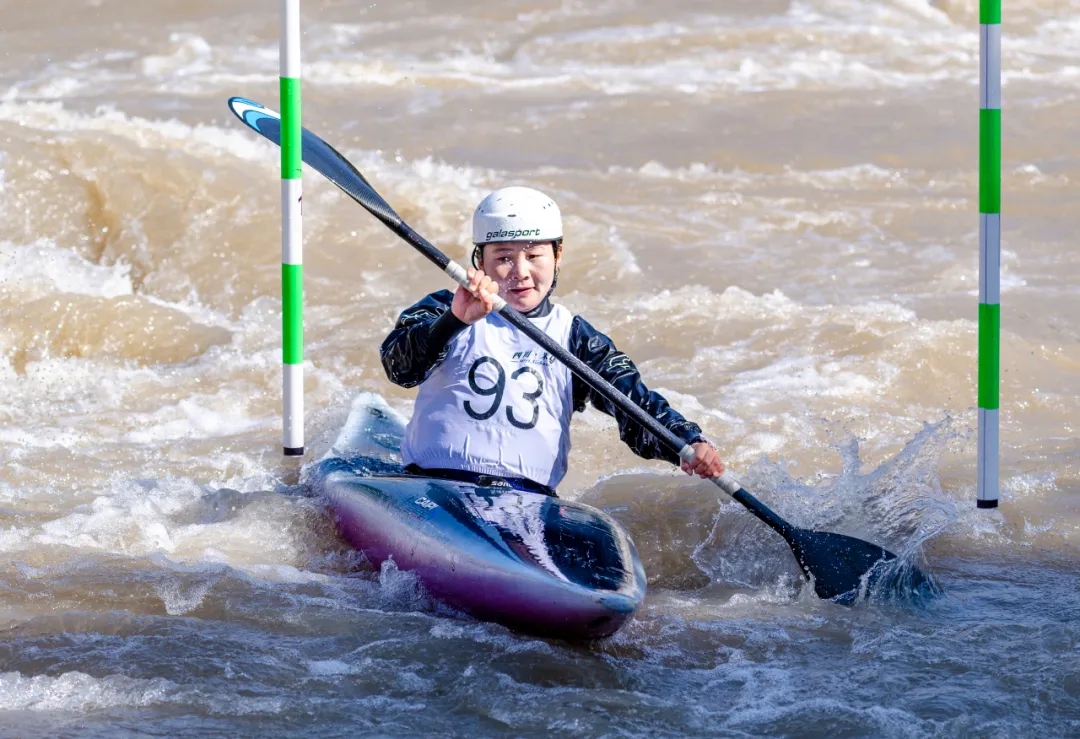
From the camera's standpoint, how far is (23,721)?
2717mm

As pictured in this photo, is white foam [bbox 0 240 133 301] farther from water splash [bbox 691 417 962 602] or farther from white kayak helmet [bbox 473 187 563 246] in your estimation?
water splash [bbox 691 417 962 602]

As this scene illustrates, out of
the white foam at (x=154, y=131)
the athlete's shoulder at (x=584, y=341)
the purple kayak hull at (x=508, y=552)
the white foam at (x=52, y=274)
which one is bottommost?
the purple kayak hull at (x=508, y=552)

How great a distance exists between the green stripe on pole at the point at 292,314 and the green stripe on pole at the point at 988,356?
2.14 meters

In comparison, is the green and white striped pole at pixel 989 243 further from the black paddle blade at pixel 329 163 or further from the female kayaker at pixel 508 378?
the black paddle blade at pixel 329 163

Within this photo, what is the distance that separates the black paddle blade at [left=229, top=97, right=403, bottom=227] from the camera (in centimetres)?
395

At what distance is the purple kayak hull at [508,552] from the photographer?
316 cm

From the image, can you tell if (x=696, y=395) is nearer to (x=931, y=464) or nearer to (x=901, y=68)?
(x=931, y=464)

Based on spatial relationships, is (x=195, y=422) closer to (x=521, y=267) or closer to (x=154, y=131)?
(x=521, y=267)

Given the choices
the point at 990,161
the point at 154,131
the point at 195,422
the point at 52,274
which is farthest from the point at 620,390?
the point at 154,131

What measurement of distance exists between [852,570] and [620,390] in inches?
30.6

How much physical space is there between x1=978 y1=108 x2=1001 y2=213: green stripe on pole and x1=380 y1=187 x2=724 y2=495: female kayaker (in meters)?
1.14

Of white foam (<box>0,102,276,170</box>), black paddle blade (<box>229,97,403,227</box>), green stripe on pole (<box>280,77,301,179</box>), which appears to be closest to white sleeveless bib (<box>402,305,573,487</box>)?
black paddle blade (<box>229,97,403,227</box>)

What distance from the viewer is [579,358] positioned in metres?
3.92

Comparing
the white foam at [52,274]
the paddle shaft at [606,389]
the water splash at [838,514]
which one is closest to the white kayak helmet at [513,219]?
the paddle shaft at [606,389]
